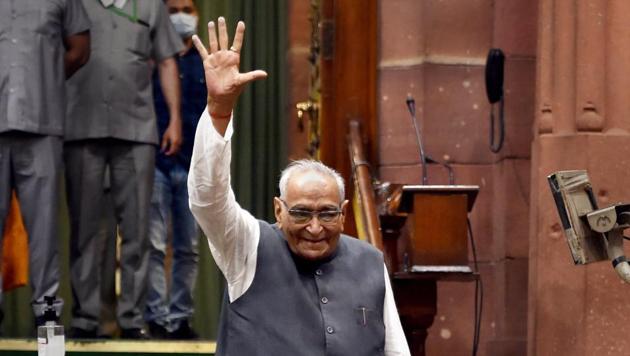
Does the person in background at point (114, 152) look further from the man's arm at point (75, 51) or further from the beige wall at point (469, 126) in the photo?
the beige wall at point (469, 126)

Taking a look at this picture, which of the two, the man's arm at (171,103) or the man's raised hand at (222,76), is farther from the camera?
the man's arm at (171,103)

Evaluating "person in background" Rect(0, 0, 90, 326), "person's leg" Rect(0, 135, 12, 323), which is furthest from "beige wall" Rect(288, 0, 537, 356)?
"person's leg" Rect(0, 135, 12, 323)

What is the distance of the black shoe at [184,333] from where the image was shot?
916cm

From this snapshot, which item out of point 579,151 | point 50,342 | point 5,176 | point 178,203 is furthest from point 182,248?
point 50,342

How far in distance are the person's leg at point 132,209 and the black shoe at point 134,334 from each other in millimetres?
81

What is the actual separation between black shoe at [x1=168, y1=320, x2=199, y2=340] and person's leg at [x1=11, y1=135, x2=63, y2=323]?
72cm

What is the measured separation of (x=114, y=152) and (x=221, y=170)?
14.4ft

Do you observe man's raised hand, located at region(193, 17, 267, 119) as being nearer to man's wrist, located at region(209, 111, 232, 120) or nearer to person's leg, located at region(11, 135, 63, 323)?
man's wrist, located at region(209, 111, 232, 120)

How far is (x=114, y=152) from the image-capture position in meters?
9.17

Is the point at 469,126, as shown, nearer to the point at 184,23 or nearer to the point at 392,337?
the point at 184,23

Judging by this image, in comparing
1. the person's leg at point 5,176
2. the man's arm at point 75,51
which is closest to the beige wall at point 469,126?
the man's arm at point 75,51

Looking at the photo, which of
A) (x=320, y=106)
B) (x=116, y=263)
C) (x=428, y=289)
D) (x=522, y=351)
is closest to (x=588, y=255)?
(x=428, y=289)

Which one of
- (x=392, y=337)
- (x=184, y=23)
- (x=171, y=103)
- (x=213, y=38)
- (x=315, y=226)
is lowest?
(x=392, y=337)

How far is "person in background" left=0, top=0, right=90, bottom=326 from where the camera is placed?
8.74m
